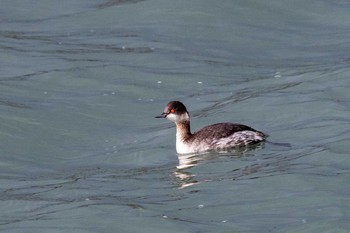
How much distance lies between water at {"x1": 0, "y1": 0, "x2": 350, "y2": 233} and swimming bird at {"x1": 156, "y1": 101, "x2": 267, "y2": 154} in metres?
0.23

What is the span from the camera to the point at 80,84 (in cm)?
2331

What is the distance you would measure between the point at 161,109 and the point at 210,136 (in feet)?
11.9

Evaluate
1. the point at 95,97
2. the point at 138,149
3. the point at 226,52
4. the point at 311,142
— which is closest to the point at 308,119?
the point at 311,142

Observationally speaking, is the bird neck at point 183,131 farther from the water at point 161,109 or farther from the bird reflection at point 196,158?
the water at point 161,109

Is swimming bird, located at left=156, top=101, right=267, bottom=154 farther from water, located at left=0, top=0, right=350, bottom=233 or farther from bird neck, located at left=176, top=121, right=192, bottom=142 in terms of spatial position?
water, located at left=0, top=0, right=350, bottom=233

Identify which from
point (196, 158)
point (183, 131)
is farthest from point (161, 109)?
point (196, 158)

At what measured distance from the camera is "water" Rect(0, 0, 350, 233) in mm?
15086

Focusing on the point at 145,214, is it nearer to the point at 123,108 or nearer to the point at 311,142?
the point at 311,142

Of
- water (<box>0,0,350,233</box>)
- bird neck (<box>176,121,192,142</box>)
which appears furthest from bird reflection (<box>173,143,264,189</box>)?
bird neck (<box>176,121,192,142</box>)

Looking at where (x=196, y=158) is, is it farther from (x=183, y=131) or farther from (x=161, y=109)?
(x=161, y=109)

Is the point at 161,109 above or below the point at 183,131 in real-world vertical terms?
above

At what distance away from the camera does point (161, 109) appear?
2188cm

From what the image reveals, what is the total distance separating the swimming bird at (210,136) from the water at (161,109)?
0.23m

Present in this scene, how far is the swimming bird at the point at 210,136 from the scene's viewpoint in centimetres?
1814
